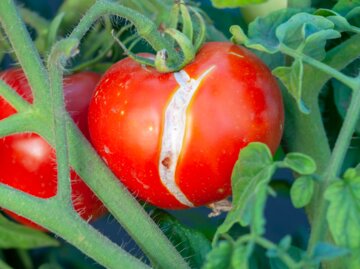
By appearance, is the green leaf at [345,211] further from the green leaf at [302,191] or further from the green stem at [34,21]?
the green stem at [34,21]

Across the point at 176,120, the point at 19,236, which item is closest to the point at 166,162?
the point at 176,120

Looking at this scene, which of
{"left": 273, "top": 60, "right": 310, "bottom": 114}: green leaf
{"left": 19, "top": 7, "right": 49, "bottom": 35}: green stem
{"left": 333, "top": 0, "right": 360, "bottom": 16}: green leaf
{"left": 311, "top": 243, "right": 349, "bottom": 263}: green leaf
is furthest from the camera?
{"left": 19, "top": 7, "right": 49, "bottom": 35}: green stem

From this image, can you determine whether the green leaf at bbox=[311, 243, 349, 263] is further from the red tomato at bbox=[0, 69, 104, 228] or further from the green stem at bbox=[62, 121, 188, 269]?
the red tomato at bbox=[0, 69, 104, 228]

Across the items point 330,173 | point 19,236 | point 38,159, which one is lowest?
point 19,236

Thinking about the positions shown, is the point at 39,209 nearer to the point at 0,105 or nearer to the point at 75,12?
the point at 0,105

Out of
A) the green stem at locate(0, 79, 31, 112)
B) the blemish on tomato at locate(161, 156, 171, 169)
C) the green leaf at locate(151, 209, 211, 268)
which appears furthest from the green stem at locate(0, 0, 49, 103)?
the green leaf at locate(151, 209, 211, 268)

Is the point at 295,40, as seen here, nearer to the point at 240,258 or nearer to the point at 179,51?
the point at 179,51

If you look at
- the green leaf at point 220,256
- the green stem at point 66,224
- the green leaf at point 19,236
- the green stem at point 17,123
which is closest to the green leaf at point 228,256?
the green leaf at point 220,256
